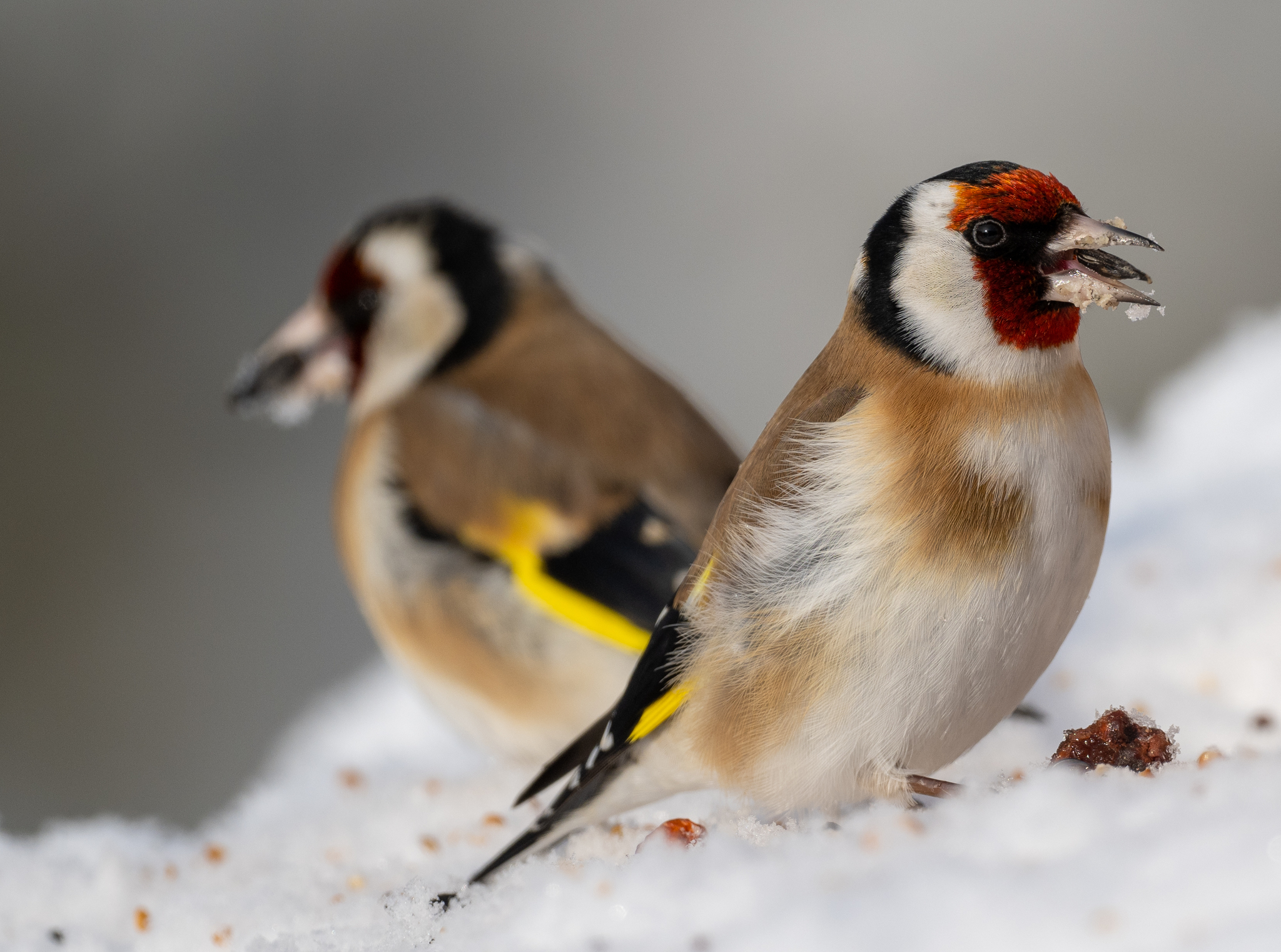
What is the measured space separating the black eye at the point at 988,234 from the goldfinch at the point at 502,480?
95 centimetres

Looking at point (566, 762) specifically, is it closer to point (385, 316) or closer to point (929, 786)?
point (929, 786)

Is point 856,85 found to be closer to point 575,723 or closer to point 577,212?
point 577,212

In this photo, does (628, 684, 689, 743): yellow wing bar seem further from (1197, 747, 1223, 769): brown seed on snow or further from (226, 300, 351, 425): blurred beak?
(226, 300, 351, 425): blurred beak

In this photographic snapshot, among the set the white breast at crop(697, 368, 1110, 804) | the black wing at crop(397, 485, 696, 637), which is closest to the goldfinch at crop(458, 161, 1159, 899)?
the white breast at crop(697, 368, 1110, 804)

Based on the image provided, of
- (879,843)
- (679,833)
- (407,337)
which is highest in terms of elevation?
(407,337)

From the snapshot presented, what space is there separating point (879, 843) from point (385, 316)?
2139 mm

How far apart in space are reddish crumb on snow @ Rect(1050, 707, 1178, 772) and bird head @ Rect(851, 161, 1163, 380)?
1.40 feet

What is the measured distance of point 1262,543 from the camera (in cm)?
263

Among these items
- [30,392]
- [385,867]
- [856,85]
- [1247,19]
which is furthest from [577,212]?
[385,867]

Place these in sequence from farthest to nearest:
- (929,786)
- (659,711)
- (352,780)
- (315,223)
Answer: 1. (315,223)
2. (352,780)
3. (659,711)
4. (929,786)

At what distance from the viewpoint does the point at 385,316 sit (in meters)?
3.11

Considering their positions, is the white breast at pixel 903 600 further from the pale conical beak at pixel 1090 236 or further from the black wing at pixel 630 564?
the black wing at pixel 630 564

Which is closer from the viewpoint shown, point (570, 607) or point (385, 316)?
point (570, 607)

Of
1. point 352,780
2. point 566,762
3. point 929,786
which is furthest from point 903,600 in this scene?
point 352,780
